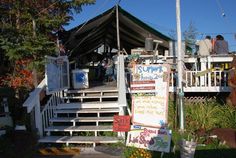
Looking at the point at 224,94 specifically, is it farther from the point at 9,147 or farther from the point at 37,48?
the point at 9,147

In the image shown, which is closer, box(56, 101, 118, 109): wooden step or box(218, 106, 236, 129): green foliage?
box(218, 106, 236, 129): green foliage

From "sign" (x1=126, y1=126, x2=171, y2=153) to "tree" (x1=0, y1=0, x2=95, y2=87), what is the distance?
347 centimetres

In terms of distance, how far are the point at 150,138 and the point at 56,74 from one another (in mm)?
4217

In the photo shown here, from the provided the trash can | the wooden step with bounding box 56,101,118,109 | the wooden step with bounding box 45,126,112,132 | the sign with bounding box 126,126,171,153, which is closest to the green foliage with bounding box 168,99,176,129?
the wooden step with bounding box 56,101,118,109

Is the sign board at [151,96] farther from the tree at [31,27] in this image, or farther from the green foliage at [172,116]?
the tree at [31,27]

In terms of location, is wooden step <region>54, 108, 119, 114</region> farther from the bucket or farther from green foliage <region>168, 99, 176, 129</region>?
the bucket

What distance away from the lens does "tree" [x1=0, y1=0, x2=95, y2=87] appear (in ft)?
35.2

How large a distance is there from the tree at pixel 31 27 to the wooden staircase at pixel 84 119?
1.64 metres

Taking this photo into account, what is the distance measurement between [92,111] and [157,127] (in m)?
2.83

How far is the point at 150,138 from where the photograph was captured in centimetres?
841

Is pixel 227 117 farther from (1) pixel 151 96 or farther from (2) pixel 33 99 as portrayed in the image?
(2) pixel 33 99

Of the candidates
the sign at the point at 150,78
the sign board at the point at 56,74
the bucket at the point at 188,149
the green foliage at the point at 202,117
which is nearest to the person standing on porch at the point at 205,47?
the green foliage at the point at 202,117

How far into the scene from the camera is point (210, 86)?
40.6 ft

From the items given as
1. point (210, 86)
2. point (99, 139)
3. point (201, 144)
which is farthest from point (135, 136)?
point (210, 86)
